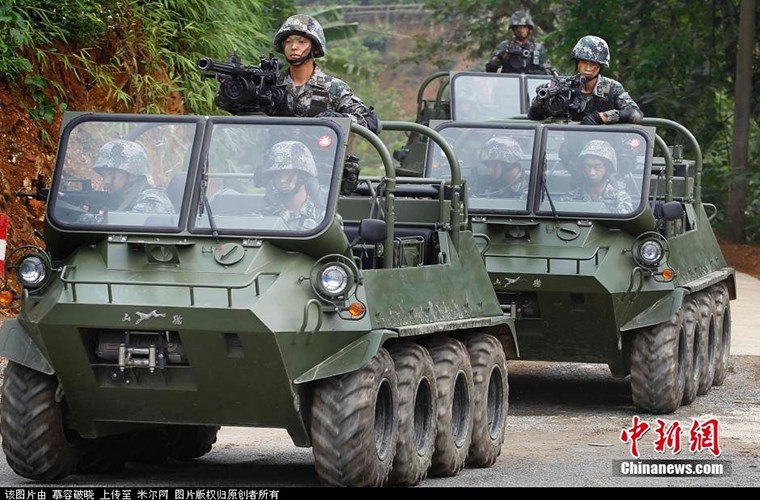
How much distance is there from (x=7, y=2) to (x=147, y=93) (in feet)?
7.45

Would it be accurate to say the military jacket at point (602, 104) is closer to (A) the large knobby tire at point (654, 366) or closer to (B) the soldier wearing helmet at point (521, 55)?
(A) the large knobby tire at point (654, 366)

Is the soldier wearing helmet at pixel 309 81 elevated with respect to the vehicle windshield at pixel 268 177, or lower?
elevated

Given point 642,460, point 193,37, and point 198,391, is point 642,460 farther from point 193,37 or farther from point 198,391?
point 193,37

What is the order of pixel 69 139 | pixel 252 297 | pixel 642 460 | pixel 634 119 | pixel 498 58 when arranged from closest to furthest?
1. pixel 252 297
2. pixel 69 139
3. pixel 642 460
4. pixel 634 119
5. pixel 498 58

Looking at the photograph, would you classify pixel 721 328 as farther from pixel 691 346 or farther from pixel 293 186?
pixel 293 186

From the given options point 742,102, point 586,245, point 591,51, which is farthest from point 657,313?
point 742,102

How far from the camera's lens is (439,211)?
A: 11.3m

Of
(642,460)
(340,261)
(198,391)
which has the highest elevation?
(340,261)

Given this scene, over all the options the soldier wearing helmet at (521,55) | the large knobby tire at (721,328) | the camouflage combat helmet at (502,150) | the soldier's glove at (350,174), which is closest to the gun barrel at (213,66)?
the soldier's glove at (350,174)

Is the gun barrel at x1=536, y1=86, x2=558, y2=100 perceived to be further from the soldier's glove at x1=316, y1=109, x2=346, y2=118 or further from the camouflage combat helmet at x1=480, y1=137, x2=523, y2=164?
the soldier's glove at x1=316, y1=109, x2=346, y2=118

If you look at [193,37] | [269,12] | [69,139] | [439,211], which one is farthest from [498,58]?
[69,139]

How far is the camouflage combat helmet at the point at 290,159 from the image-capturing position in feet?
32.0

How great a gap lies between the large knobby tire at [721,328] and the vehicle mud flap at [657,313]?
2.30 metres

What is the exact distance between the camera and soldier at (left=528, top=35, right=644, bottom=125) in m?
15.3
